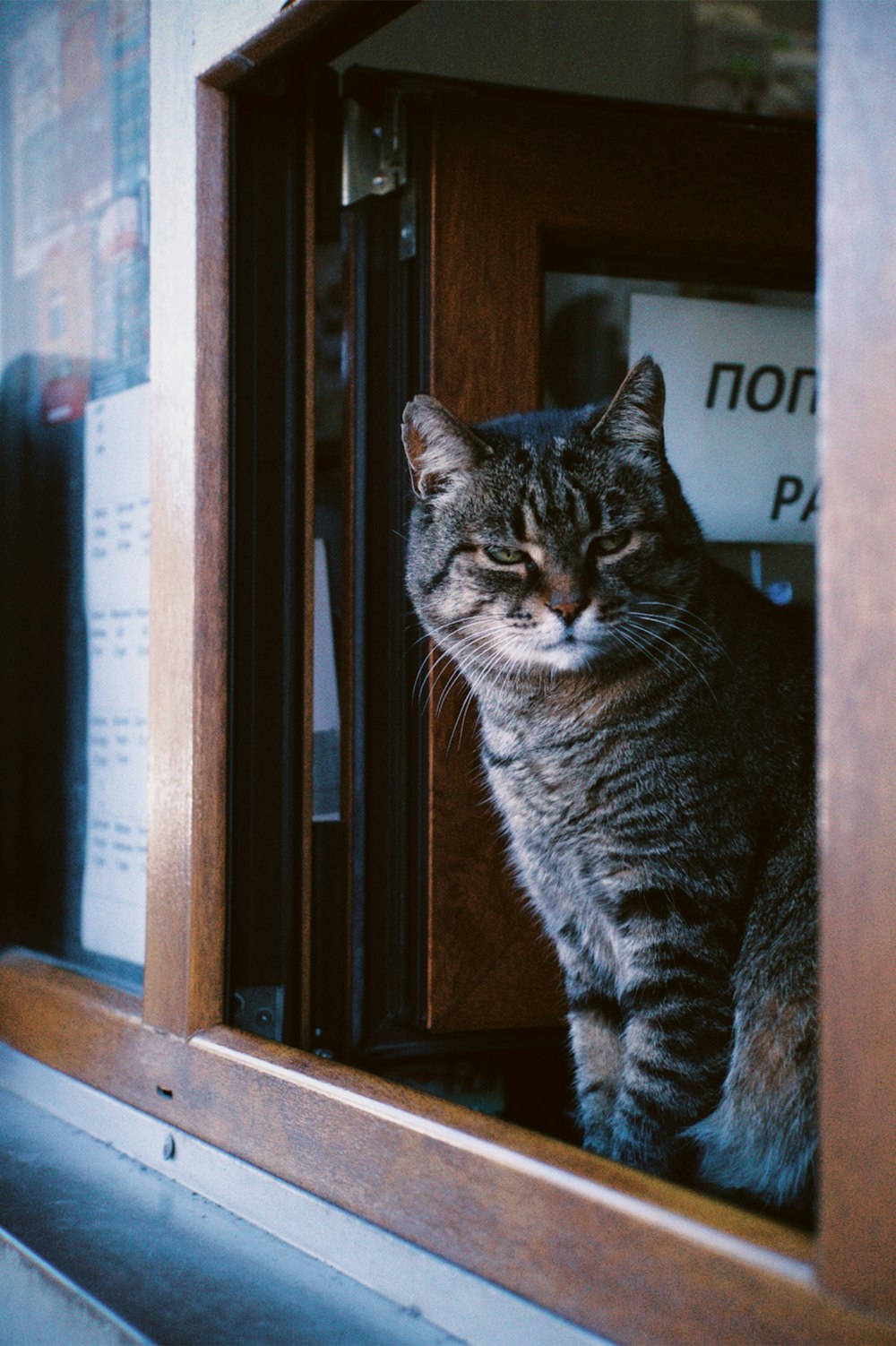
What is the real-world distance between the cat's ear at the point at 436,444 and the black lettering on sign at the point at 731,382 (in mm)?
619

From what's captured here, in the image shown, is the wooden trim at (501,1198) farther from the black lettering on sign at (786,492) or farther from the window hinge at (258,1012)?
the black lettering on sign at (786,492)

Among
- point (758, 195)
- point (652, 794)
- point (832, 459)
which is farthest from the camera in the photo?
point (758, 195)

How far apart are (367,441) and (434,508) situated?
Answer: 0.14 meters

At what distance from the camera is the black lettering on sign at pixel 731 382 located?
1702mm

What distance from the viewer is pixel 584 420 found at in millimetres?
1248

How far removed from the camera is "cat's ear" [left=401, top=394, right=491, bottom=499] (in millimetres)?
1182

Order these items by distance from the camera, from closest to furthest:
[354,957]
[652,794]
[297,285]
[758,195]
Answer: [652,794]
[297,285]
[354,957]
[758,195]

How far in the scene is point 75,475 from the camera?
1.65 meters

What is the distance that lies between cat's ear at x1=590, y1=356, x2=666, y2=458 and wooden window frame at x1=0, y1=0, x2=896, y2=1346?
399mm

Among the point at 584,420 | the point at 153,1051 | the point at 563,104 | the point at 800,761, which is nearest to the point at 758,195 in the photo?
the point at 563,104

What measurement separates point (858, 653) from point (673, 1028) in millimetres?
621

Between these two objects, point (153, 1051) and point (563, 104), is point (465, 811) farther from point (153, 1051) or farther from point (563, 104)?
point (563, 104)

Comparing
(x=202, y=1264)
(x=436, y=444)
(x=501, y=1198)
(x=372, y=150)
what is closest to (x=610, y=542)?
(x=436, y=444)

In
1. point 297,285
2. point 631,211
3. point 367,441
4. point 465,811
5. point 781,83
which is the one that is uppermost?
point 781,83
